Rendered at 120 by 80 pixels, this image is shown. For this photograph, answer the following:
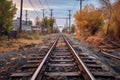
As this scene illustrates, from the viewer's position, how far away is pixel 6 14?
2902 cm

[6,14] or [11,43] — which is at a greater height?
[6,14]

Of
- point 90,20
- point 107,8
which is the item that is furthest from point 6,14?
point 90,20

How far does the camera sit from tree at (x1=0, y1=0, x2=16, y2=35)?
28625 millimetres

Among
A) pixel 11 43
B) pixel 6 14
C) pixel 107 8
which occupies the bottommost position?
pixel 11 43

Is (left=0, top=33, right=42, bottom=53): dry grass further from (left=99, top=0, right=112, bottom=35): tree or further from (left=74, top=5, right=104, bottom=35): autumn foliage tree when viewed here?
(left=74, top=5, right=104, bottom=35): autumn foliage tree

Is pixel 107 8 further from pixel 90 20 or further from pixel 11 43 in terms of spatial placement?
pixel 11 43

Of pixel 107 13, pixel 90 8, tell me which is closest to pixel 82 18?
pixel 90 8

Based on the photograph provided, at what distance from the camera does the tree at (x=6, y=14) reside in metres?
28.6

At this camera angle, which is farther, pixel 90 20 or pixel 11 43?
pixel 90 20

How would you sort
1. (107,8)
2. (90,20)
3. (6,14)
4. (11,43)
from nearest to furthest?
(11,43)
(6,14)
(107,8)
(90,20)

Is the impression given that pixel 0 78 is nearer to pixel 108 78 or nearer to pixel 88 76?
pixel 88 76

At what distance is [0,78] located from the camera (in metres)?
8.27

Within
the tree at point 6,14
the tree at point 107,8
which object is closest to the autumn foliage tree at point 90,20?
the tree at point 107,8

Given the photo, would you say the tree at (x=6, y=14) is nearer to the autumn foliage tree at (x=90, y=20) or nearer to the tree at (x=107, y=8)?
the tree at (x=107, y=8)
